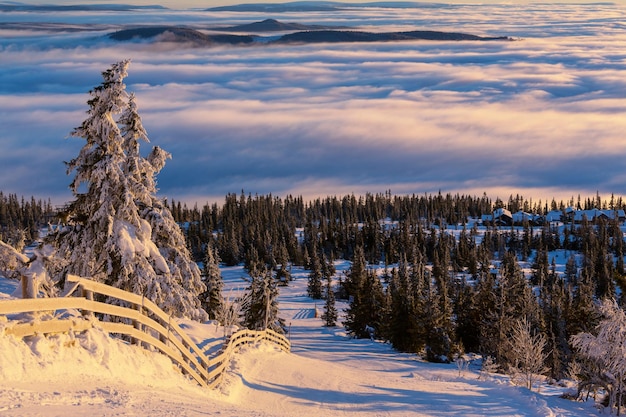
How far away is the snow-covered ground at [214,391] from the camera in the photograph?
35.2 feet

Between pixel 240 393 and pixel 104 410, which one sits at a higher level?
pixel 104 410

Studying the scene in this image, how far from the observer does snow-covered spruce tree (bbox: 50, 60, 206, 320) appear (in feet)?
75.3

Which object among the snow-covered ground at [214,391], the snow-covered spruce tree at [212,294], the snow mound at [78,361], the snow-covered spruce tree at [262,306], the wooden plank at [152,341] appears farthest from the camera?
the snow-covered spruce tree at [212,294]

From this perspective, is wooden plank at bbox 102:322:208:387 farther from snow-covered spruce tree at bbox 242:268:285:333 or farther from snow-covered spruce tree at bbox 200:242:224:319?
snow-covered spruce tree at bbox 200:242:224:319

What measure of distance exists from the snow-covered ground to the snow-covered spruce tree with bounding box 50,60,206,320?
3392mm

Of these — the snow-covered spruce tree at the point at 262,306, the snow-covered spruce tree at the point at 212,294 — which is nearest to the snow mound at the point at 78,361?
the snow-covered spruce tree at the point at 262,306

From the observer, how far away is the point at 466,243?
168m

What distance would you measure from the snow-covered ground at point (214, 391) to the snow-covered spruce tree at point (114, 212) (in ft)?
11.1

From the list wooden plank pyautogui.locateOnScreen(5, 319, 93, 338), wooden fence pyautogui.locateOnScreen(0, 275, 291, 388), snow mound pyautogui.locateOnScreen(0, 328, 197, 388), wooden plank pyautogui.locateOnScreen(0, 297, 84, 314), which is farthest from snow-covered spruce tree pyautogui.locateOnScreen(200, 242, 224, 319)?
wooden plank pyautogui.locateOnScreen(0, 297, 84, 314)

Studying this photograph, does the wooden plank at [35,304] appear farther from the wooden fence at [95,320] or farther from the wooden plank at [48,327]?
the wooden plank at [48,327]

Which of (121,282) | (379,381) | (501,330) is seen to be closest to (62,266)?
(121,282)

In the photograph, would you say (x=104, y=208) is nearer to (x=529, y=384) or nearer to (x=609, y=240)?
(x=529, y=384)

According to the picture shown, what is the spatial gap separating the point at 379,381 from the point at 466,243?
145473mm

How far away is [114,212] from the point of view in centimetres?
2312
